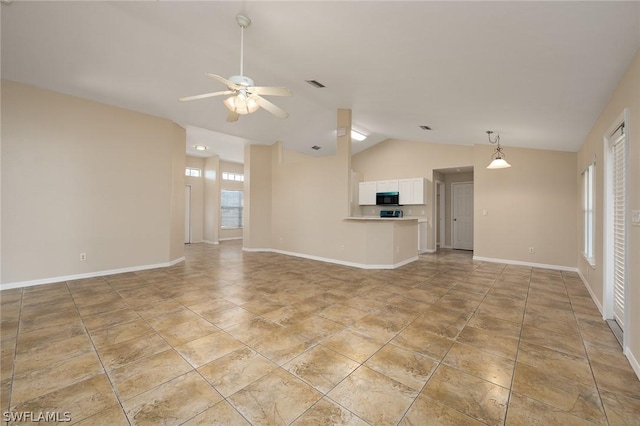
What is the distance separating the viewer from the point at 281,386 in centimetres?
174

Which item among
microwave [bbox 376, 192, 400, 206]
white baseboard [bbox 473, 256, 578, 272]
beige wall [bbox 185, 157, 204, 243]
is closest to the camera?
white baseboard [bbox 473, 256, 578, 272]

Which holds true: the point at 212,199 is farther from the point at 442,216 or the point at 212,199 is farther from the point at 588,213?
the point at 588,213

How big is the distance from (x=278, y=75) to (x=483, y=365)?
4237mm

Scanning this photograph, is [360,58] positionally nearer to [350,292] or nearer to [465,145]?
[350,292]

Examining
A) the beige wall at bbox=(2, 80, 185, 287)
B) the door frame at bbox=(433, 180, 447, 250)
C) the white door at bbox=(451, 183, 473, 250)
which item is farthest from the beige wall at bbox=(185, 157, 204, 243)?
the white door at bbox=(451, 183, 473, 250)

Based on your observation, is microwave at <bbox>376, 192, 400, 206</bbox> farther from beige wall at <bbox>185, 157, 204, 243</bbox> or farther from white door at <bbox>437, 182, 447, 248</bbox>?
beige wall at <bbox>185, 157, 204, 243</bbox>

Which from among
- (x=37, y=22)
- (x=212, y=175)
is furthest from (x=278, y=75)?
(x=212, y=175)

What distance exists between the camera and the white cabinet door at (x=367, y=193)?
811 centimetres

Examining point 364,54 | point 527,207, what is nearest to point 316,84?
point 364,54

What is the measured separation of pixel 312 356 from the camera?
2.11 metres

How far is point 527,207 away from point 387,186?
3359mm

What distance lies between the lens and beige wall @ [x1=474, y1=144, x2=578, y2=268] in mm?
5273

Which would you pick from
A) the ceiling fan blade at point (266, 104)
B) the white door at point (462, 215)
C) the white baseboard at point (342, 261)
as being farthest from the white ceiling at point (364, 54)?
the white door at point (462, 215)

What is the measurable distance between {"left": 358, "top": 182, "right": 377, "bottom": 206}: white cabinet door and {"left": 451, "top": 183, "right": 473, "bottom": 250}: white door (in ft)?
8.78
